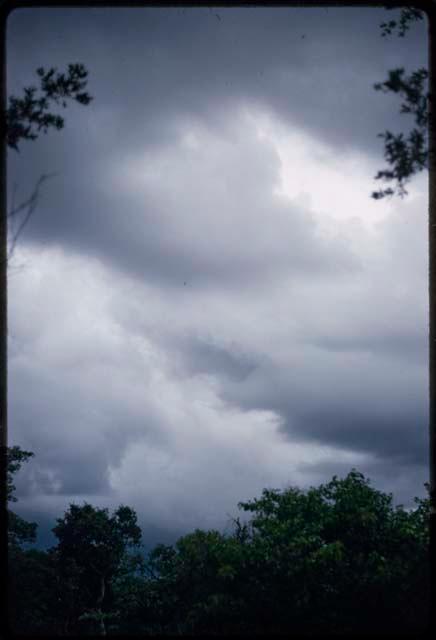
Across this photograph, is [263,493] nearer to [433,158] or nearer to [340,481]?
[340,481]

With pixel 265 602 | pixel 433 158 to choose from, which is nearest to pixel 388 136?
pixel 433 158

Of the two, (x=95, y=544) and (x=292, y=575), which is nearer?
(x=292, y=575)

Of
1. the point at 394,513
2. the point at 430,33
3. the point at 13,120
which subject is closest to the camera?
the point at 430,33

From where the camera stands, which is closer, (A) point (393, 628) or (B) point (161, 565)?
(A) point (393, 628)

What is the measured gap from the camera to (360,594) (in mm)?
17453

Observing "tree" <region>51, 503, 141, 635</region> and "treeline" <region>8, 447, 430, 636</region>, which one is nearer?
"treeline" <region>8, 447, 430, 636</region>

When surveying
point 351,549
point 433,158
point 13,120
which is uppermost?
point 13,120

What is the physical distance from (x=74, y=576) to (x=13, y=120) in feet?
104

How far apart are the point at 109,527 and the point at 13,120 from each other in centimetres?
3847

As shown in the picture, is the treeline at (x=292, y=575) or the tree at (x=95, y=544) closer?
the treeline at (x=292, y=575)

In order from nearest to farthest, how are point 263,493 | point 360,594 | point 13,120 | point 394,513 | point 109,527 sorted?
point 13,120
point 360,594
point 394,513
point 263,493
point 109,527

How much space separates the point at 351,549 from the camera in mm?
19750

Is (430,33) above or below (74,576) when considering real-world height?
above

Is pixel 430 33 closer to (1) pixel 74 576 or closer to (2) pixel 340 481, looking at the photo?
(2) pixel 340 481
